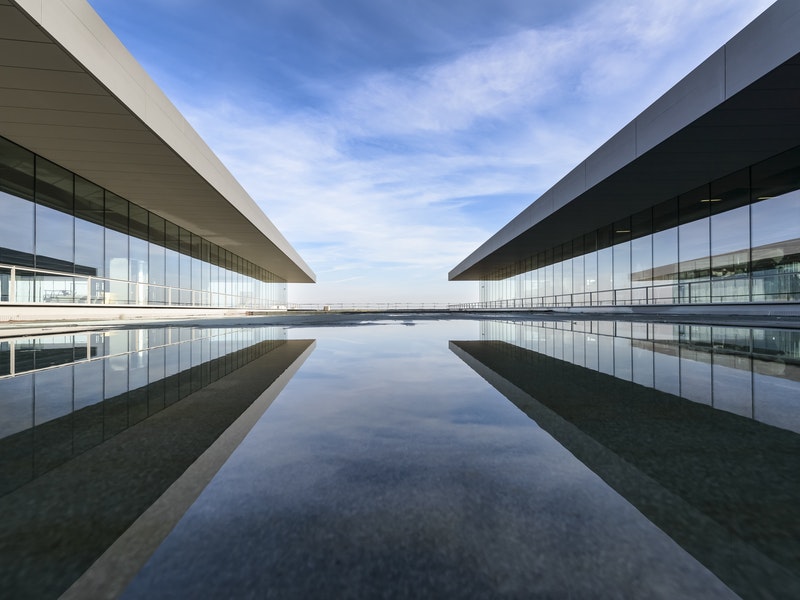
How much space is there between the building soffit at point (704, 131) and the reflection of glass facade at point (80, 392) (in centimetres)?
1062

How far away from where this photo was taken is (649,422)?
7.27 ft

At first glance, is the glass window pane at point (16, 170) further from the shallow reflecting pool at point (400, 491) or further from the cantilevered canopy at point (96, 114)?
the shallow reflecting pool at point (400, 491)

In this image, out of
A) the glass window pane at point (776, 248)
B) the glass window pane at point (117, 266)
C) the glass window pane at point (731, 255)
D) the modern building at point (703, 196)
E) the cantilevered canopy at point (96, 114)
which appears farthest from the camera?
the glass window pane at point (117, 266)

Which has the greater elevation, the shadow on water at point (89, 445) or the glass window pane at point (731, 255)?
the glass window pane at point (731, 255)

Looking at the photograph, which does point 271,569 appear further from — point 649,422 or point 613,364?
point 613,364

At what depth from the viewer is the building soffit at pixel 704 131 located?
792 cm

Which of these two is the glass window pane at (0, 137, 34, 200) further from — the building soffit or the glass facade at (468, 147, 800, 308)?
the glass facade at (468, 147, 800, 308)

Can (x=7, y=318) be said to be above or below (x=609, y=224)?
below

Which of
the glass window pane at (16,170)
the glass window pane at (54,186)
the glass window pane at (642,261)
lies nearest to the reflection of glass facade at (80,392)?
the glass window pane at (16,170)

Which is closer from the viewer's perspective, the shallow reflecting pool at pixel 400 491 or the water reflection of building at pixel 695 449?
the shallow reflecting pool at pixel 400 491

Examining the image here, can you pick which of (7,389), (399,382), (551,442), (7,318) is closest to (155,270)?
(7,318)

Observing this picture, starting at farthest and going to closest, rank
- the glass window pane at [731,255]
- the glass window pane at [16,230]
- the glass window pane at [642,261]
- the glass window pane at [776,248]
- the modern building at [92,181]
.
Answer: the glass window pane at [642,261]
the glass window pane at [731,255]
the glass window pane at [776,248]
the glass window pane at [16,230]
the modern building at [92,181]

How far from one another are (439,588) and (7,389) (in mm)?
3730

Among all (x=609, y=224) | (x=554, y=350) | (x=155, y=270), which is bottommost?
(x=554, y=350)
